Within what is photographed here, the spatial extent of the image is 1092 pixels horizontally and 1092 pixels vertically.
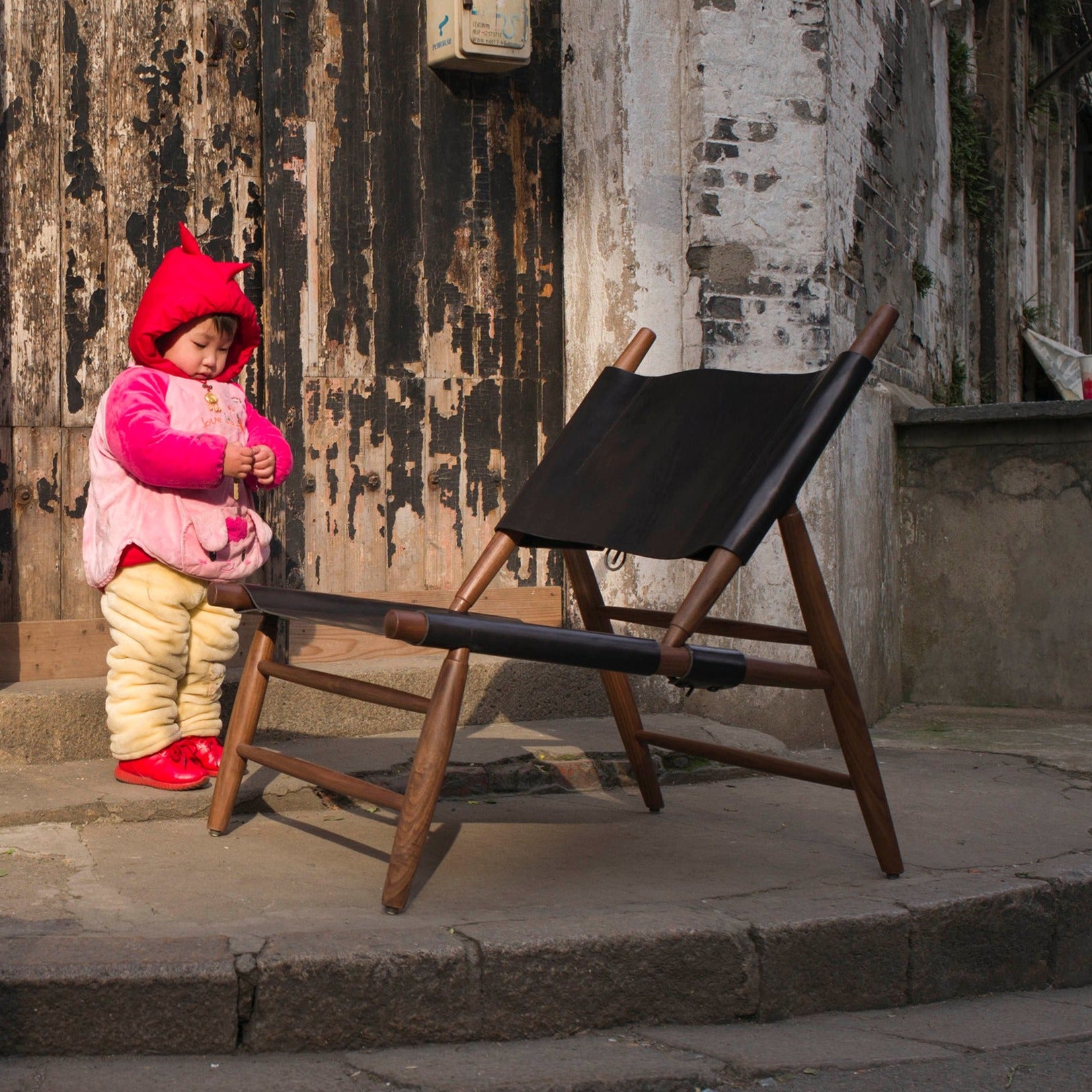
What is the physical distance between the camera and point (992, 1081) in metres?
2.13

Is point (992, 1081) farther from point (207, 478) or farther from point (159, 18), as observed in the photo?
point (159, 18)

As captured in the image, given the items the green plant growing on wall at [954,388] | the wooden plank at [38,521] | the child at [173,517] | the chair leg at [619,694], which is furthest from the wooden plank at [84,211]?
the green plant growing on wall at [954,388]

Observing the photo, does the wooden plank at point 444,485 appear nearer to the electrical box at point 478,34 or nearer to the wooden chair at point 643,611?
the electrical box at point 478,34

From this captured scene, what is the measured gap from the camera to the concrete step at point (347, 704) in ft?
11.2

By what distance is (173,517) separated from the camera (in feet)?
10.5

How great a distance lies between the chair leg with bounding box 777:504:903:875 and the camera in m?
2.70

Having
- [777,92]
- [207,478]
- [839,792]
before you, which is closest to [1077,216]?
[777,92]

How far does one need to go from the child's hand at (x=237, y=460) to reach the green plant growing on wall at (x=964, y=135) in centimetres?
476

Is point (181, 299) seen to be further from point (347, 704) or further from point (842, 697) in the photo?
point (842, 697)

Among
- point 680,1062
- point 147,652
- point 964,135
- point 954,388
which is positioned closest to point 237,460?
point 147,652

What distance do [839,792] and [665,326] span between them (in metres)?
1.52

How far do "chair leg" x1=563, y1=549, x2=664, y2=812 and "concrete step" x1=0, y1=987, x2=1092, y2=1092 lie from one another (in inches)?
34.6

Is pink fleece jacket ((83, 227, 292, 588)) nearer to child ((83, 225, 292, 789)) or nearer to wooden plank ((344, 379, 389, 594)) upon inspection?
child ((83, 225, 292, 789))

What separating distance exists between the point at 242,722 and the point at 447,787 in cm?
72
